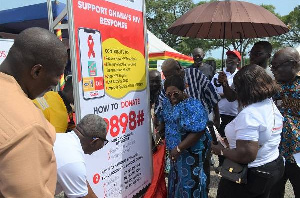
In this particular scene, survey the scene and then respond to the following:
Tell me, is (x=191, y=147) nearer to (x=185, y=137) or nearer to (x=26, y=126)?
(x=185, y=137)

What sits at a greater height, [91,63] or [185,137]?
[91,63]

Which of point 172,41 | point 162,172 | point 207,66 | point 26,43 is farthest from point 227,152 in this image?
point 172,41

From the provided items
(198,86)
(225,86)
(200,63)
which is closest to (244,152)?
(198,86)

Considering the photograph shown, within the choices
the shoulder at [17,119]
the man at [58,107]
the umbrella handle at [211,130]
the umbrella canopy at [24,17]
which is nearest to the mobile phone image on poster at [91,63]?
the man at [58,107]

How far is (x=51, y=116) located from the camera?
2469 millimetres

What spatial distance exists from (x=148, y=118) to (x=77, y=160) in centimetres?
129

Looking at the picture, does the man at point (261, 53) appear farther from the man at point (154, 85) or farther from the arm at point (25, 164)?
the arm at point (25, 164)

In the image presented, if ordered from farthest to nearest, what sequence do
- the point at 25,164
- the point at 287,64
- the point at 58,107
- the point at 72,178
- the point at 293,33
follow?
the point at 293,33 < the point at 287,64 < the point at 58,107 < the point at 72,178 < the point at 25,164

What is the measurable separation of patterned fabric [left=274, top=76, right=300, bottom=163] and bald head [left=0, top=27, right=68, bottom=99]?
2197 millimetres

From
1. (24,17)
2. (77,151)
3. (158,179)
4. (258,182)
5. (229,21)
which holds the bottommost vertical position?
(158,179)

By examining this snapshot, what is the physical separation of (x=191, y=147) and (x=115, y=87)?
836 mm

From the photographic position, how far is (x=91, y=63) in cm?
212

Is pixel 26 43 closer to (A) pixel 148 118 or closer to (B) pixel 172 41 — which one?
(A) pixel 148 118

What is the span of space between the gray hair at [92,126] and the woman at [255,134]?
2.90 feet
